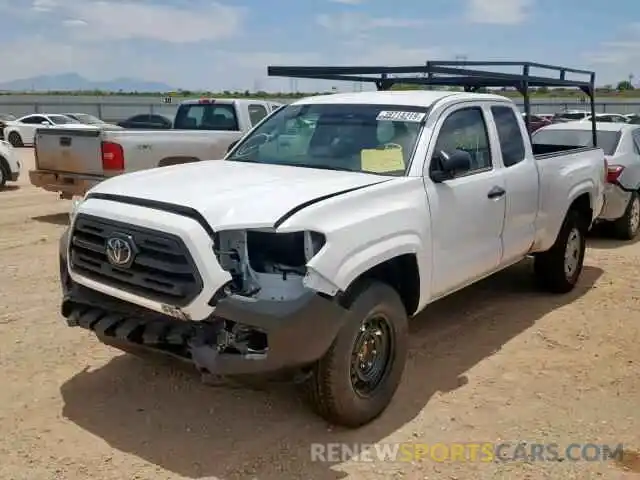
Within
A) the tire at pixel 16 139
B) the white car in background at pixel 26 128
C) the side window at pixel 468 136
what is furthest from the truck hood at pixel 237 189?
the tire at pixel 16 139

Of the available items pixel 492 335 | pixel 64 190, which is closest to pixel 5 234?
pixel 64 190

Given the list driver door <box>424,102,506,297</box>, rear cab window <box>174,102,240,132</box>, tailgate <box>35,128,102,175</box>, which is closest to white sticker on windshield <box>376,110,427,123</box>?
driver door <box>424,102,506,297</box>

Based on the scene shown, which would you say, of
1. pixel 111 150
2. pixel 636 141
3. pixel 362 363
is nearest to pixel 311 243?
pixel 362 363

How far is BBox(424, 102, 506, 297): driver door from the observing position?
461 centimetres

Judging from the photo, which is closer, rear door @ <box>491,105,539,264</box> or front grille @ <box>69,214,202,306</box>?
front grille @ <box>69,214,202,306</box>

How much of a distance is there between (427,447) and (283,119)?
2847 millimetres

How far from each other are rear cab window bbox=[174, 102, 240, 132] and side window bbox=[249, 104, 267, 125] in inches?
13.8

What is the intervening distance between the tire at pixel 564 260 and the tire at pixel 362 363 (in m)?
3.03

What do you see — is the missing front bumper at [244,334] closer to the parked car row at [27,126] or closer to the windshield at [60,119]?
the parked car row at [27,126]

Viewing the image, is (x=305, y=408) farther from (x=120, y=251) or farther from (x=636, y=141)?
(x=636, y=141)

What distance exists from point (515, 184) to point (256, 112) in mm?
6968

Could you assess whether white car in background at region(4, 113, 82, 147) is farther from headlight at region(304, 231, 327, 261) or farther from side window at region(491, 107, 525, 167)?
headlight at region(304, 231, 327, 261)

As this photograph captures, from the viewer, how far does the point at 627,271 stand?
8039mm

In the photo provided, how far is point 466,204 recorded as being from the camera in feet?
16.0
